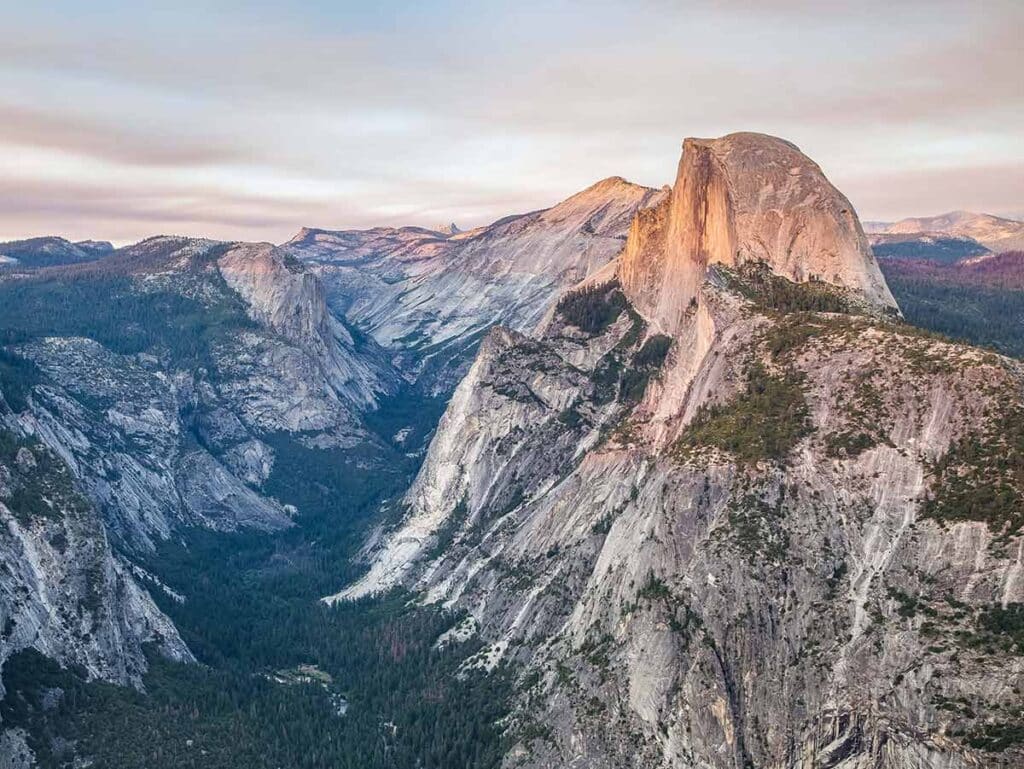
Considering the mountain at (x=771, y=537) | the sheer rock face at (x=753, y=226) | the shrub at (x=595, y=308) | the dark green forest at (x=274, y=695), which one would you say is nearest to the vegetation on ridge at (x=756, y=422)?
the mountain at (x=771, y=537)

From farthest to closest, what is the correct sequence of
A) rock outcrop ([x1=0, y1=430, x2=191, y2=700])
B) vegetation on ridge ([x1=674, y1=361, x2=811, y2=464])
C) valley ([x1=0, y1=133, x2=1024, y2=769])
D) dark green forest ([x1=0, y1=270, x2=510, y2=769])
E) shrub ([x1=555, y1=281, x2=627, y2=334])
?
shrub ([x1=555, y1=281, x2=627, y2=334]) < rock outcrop ([x1=0, y1=430, x2=191, y2=700]) < dark green forest ([x1=0, y1=270, x2=510, y2=769]) < vegetation on ridge ([x1=674, y1=361, x2=811, y2=464]) < valley ([x1=0, y1=133, x2=1024, y2=769])

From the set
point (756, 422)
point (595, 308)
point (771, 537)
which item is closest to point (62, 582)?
point (771, 537)

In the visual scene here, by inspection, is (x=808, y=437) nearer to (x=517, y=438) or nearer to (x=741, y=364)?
(x=741, y=364)

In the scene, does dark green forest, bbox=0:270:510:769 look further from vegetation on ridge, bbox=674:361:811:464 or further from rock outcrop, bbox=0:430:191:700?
vegetation on ridge, bbox=674:361:811:464

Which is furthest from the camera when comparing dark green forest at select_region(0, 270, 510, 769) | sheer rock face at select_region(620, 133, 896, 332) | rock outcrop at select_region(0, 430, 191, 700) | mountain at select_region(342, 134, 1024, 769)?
sheer rock face at select_region(620, 133, 896, 332)

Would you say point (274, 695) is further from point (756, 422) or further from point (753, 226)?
point (753, 226)

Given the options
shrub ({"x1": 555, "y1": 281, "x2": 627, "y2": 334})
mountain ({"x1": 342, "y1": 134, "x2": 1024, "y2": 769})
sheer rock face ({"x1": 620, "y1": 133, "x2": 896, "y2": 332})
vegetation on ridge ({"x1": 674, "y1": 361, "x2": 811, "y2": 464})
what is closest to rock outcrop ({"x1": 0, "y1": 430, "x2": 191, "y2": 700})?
mountain ({"x1": 342, "y1": 134, "x2": 1024, "y2": 769})

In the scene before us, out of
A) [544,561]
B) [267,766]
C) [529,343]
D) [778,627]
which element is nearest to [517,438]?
[529,343]
